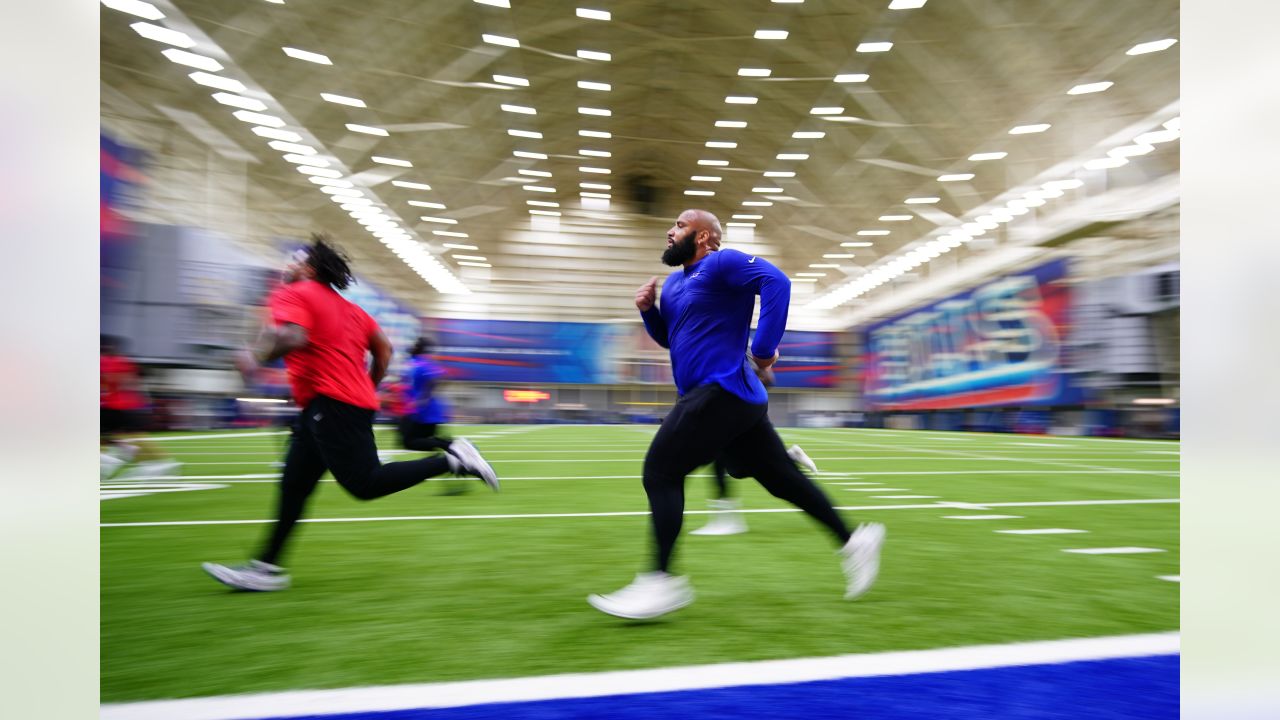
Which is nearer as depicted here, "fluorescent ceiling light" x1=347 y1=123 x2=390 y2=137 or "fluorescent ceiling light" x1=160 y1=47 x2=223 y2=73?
"fluorescent ceiling light" x1=160 y1=47 x2=223 y2=73

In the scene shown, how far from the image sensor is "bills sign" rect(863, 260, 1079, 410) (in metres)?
30.7

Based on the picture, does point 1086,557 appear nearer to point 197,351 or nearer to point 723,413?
point 723,413

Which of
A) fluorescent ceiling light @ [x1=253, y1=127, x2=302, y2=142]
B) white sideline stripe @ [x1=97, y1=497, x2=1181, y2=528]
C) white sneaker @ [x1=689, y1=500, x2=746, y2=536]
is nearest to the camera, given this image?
white sneaker @ [x1=689, y1=500, x2=746, y2=536]

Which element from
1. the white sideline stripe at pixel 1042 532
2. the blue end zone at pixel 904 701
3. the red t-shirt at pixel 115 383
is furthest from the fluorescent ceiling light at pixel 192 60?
the blue end zone at pixel 904 701

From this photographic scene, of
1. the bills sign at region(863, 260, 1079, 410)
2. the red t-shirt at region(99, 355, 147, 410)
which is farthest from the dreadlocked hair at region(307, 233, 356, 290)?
the bills sign at region(863, 260, 1079, 410)

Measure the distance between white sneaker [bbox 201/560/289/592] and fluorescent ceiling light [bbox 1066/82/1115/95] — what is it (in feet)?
88.7

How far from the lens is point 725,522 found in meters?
5.98

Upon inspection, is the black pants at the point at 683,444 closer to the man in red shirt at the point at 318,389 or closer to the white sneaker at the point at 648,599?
the white sneaker at the point at 648,599

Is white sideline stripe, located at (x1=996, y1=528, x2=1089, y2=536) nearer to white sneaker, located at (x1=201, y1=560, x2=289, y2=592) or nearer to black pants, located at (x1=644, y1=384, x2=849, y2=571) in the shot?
black pants, located at (x1=644, y1=384, x2=849, y2=571)

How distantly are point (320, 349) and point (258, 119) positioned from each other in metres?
24.8

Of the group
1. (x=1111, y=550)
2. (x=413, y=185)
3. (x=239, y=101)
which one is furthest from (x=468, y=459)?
(x=413, y=185)

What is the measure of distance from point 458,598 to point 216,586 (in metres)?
1.33

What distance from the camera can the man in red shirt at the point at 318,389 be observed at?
12.3 ft

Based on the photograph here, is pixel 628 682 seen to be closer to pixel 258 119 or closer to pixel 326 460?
pixel 326 460
